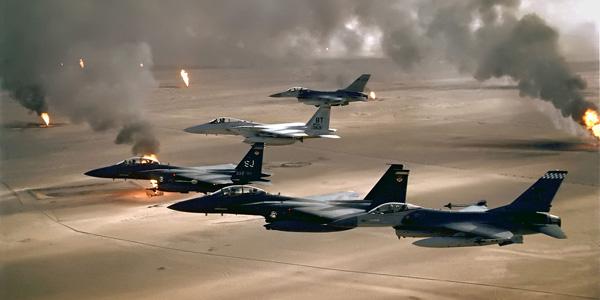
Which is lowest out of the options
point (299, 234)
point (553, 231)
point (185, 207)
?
point (299, 234)

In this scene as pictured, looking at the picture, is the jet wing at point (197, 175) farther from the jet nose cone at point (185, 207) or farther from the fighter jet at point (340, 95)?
the fighter jet at point (340, 95)

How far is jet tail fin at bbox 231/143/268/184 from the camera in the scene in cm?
5025

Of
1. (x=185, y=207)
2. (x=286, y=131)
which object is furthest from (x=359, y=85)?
(x=185, y=207)

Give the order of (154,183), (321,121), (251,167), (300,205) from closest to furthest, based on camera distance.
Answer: (300,205) → (251,167) → (154,183) → (321,121)

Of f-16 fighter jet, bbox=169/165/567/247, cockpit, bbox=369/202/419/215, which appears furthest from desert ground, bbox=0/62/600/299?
cockpit, bbox=369/202/419/215

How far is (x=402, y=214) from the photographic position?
125ft

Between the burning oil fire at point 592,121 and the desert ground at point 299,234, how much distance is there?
1.60m

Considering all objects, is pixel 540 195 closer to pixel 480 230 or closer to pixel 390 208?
pixel 480 230

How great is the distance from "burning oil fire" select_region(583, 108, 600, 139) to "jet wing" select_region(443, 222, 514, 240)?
39981mm

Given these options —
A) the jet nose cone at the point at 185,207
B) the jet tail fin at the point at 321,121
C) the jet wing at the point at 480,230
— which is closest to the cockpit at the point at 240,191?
the jet nose cone at the point at 185,207

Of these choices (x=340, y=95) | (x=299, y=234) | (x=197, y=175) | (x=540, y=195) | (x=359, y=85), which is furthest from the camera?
(x=359, y=85)

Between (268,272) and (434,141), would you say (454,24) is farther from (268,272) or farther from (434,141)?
(268,272)

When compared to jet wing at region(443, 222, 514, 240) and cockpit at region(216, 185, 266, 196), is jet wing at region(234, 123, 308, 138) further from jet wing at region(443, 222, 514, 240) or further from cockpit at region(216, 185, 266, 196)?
jet wing at region(443, 222, 514, 240)

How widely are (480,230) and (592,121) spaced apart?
41.7m
